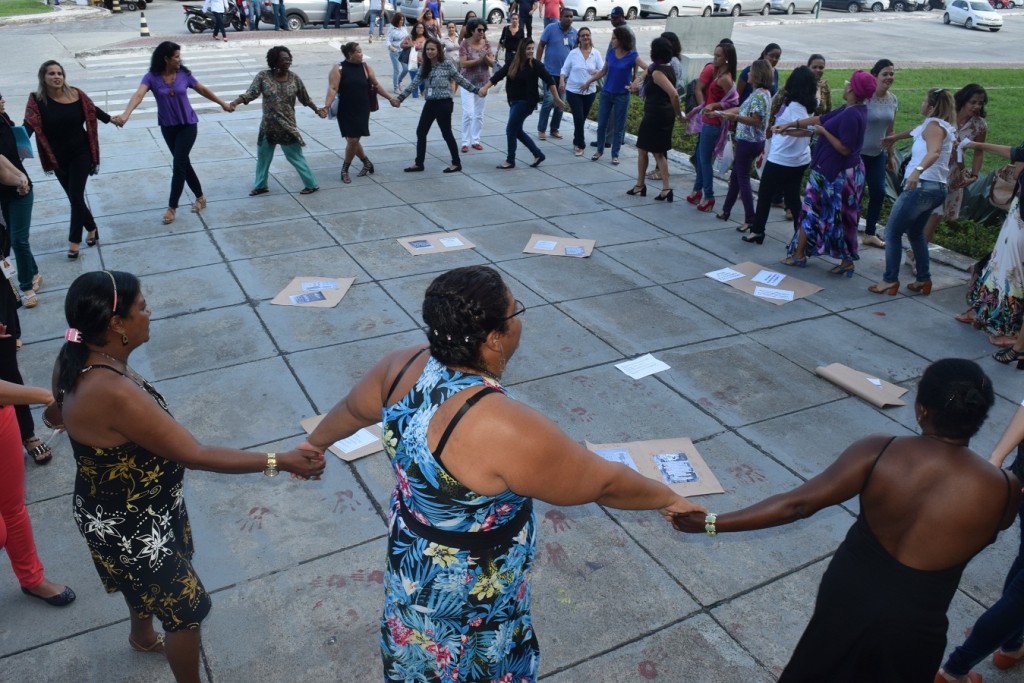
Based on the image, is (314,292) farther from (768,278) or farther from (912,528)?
(912,528)

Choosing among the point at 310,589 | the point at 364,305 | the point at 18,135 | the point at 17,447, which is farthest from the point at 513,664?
the point at 18,135

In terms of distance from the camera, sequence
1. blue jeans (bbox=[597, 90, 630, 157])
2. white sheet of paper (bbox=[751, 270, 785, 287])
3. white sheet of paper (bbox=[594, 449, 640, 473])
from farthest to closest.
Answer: blue jeans (bbox=[597, 90, 630, 157]), white sheet of paper (bbox=[751, 270, 785, 287]), white sheet of paper (bbox=[594, 449, 640, 473])

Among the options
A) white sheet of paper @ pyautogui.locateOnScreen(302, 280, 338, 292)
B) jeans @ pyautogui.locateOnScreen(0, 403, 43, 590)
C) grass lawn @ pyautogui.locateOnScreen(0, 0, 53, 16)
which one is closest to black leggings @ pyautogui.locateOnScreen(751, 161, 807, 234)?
white sheet of paper @ pyautogui.locateOnScreen(302, 280, 338, 292)

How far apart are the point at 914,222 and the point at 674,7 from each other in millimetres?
29524

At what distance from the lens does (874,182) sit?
28.7 feet

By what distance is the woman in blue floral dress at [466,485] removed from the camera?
220 centimetres

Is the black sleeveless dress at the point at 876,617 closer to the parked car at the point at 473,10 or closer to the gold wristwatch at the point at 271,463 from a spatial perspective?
the gold wristwatch at the point at 271,463

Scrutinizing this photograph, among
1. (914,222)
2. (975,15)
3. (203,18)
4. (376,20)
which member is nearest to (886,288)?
(914,222)

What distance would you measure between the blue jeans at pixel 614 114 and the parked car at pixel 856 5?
36.7 m

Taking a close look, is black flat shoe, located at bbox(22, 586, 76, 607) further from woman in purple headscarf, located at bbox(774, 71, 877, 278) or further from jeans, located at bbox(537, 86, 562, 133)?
jeans, located at bbox(537, 86, 562, 133)

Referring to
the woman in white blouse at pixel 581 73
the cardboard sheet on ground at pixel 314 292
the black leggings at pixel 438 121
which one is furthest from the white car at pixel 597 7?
the cardboard sheet on ground at pixel 314 292

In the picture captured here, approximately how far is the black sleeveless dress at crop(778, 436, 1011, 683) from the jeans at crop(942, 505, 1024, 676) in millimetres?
861

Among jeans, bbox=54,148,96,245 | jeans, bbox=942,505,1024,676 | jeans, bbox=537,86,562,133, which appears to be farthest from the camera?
jeans, bbox=537,86,562,133

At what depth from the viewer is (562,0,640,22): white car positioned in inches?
1244
